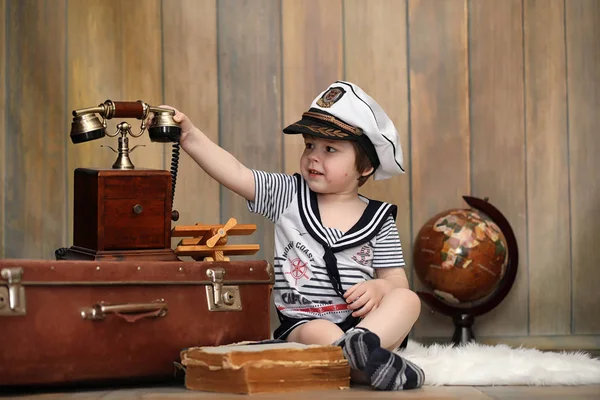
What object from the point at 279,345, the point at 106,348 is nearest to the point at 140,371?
the point at 106,348

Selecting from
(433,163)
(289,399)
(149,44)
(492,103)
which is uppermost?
(149,44)

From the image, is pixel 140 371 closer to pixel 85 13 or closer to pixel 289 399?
pixel 289 399

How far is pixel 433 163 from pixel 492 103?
0.36 metres

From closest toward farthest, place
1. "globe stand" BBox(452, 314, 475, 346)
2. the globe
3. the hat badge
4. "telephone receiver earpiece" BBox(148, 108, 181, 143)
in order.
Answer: "telephone receiver earpiece" BBox(148, 108, 181, 143) → the hat badge → the globe → "globe stand" BBox(452, 314, 475, 346)

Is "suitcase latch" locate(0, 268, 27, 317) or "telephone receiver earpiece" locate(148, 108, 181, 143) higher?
"telephone receiver earpiece" locate(148, 108, 181, 143)

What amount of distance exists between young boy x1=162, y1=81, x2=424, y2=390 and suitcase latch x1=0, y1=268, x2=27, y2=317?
0.79 meters

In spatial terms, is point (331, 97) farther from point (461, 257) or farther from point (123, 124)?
point (461, 257)

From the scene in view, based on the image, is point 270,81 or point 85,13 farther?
point 270,81

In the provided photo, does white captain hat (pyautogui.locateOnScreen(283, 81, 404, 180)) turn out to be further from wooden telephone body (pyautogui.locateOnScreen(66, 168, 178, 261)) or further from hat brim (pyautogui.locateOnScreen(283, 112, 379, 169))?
wooden telephone body (pyautogui.locateOnScreen(66, 168, 178, 261))

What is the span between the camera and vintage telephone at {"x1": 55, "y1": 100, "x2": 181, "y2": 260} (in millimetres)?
2488

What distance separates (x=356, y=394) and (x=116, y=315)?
2.16 feet

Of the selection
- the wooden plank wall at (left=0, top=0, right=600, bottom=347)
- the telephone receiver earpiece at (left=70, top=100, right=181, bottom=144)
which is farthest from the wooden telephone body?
the wooden plank wall at (left=0, top=0, right=600, bottom=347)

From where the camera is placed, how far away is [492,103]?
146 inches

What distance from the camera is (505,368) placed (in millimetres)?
2490
